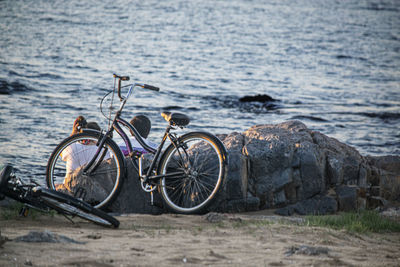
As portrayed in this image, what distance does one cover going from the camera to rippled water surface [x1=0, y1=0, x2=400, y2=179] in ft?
57.8

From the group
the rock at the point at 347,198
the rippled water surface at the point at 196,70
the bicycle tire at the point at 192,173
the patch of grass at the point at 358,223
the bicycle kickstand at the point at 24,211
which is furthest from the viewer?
the rippled water surface at the point at 196,70

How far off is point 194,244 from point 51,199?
1748 mm

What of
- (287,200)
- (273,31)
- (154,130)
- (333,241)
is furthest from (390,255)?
(273,31)

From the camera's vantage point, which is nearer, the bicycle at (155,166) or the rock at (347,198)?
the bicycle at (155,166)

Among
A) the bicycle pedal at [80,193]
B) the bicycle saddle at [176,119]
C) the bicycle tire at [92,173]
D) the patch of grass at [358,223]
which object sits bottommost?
the patch of grass at [358,223]

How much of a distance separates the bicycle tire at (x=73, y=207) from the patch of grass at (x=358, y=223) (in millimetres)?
2344

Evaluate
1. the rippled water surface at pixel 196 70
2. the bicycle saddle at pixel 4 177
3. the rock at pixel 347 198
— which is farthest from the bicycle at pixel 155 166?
the rippled water surface at pixel 196 70

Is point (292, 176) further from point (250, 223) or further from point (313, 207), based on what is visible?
point (250, 223)

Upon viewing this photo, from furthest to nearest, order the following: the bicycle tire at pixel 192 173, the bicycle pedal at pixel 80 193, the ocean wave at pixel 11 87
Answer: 1. the ocean wave at pixel 11 87
2. the bicycle pedal at pixel 80 193
3. the bicycle tire at pixel 192 173

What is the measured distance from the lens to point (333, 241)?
18.6 ft

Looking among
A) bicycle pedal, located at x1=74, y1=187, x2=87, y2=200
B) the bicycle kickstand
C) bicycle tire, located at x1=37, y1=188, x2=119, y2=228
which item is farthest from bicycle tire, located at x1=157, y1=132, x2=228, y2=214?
the bicycle kickstand

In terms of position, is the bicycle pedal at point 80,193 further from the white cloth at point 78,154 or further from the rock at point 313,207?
the rock at point 313,207

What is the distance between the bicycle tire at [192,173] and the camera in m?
6.65

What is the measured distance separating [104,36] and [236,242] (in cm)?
3789
